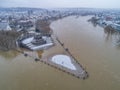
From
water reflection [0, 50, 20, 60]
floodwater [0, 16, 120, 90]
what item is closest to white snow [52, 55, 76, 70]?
floodwater [0, 16, 120, 90]

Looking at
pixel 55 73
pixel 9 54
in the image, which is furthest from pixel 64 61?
pixel 9 54

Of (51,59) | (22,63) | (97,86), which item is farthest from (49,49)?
(97,86)

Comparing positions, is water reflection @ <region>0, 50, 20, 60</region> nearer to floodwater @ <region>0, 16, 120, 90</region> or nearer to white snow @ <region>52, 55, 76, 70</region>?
floodwater @ <region>0, 16, 120, 90</region>

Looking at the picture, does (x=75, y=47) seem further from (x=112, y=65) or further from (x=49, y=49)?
(x=112, y=65)

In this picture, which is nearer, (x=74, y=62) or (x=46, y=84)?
(x=46, y=84)

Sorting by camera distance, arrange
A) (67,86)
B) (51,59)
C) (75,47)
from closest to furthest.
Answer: (67,86), (51,59), (75,47)

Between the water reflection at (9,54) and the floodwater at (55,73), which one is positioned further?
the water reflection at (9,54)

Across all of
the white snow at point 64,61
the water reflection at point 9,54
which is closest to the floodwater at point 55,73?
the water reflection at point 9,54

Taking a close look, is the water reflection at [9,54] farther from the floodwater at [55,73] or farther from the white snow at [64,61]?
the white snow at [64,61]

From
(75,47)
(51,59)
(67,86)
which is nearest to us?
(67,86)
